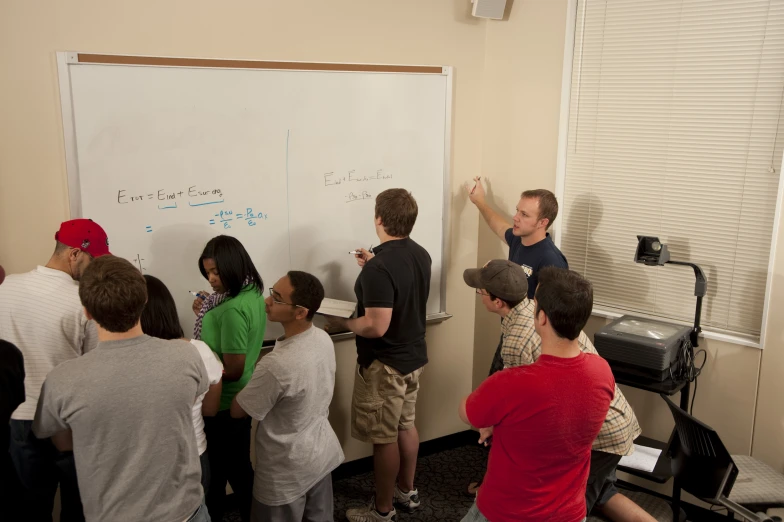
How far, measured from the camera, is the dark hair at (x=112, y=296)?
1651 millimetres

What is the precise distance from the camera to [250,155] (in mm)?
2900

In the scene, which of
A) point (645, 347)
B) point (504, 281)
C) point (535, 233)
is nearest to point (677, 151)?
point (535, 233)

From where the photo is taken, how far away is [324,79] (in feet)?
9.92

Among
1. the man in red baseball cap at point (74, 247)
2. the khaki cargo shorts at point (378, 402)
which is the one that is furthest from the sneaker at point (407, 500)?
the man in red baseball cap at point (74, 247)

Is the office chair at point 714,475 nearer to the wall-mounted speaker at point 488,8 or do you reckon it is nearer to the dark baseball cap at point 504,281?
the dark baseball cap at point 504,281

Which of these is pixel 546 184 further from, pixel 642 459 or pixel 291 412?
pixel 291 412

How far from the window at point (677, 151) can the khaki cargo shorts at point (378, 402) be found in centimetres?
124

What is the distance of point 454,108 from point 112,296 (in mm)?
2285

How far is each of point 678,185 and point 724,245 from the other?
35 cm

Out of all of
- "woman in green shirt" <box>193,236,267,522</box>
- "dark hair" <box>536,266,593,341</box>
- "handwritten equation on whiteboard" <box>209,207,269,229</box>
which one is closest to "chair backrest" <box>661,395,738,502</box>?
"dark hair" <box>536,266,593,341</box>

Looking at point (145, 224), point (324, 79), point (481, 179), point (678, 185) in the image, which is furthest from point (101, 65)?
point (678, 185)

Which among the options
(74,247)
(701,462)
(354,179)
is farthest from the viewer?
(354,179)

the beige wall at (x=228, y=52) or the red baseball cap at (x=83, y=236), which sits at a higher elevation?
the beige wall at (x=228, y=52)

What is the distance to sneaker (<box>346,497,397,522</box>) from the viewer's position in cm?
307
